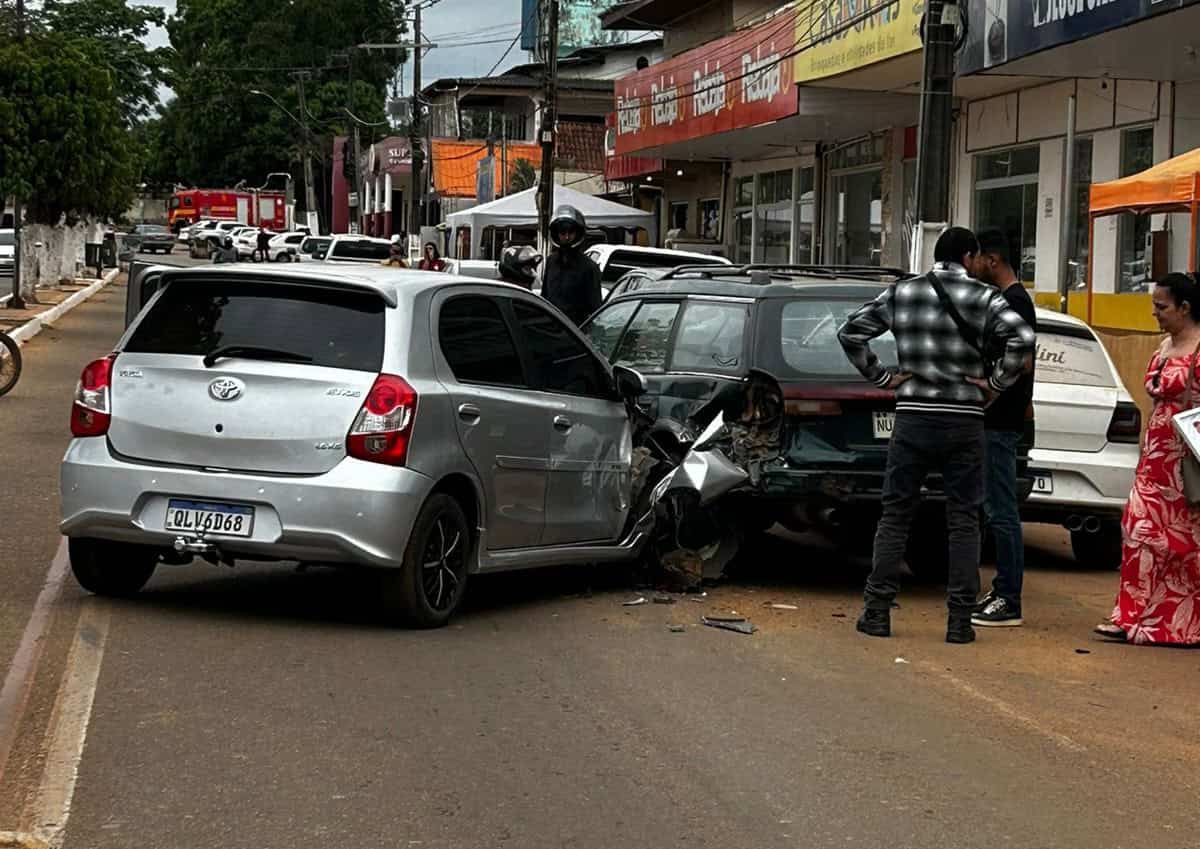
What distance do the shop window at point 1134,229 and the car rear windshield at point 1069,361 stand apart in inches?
379

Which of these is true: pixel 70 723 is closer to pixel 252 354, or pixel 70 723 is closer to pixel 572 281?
pixel 252 354

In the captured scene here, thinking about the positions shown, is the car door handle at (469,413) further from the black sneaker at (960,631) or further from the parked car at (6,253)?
the parked car at (6,253)

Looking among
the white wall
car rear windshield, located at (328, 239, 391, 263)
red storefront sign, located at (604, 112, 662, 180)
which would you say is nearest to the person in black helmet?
the white wall

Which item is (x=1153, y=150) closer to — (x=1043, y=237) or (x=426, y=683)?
(x=1043, y=237)

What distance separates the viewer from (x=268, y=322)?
25.7 ft

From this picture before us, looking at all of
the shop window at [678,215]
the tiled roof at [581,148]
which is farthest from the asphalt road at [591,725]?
the tiled roof at [581,148]

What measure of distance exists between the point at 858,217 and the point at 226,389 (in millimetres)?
23508

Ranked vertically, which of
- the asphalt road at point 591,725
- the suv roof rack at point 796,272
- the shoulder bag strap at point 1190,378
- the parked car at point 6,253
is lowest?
the asphalt road at point 591,725

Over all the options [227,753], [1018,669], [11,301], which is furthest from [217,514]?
[11,301]

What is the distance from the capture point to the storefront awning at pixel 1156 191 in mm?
14461

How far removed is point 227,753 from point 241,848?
97 cm

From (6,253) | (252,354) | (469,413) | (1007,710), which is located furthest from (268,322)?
(6,253)

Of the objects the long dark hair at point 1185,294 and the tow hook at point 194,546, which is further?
the long dark hair at point 1185,294

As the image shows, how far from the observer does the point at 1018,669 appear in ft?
25.0
